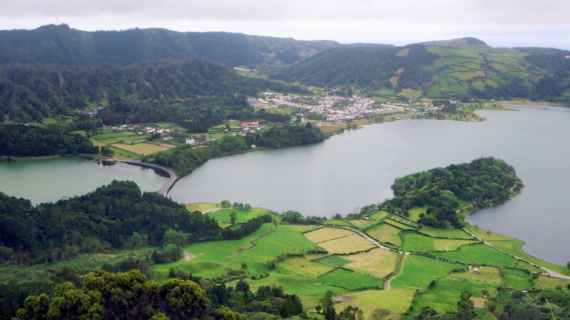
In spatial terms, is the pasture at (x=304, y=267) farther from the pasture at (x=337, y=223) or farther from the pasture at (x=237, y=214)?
the pasture at (x=237, y=214)

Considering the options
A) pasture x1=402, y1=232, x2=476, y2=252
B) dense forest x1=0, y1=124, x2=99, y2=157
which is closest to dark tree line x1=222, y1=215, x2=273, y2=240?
pasture x1=402, y1=232, x2=476, y2=252

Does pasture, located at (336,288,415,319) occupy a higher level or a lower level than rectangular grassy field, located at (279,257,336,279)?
higher

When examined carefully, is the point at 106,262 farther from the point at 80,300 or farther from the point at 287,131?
the point at 287,131

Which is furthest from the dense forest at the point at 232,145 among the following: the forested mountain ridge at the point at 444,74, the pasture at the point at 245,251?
the forested mountain ridge at the point at 444,74

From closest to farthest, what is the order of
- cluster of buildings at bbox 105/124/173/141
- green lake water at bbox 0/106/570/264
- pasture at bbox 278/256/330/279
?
pasture at bbox 278/256/330/279 < green lake water at bbox 0/106/570/264 < cluster of buildings at bbox 105/124/173/141

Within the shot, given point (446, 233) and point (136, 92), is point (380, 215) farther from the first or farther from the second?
point (136, 92)

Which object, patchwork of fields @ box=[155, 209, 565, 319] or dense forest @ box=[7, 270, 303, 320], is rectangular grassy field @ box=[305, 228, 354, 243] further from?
dense forest @ box=[7, 270, 303, 320]

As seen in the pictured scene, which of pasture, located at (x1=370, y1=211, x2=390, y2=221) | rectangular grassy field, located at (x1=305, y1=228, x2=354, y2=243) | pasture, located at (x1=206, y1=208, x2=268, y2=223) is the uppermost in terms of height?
pasture, located at (x1=206, y1=208, x2=268, y2=223)
